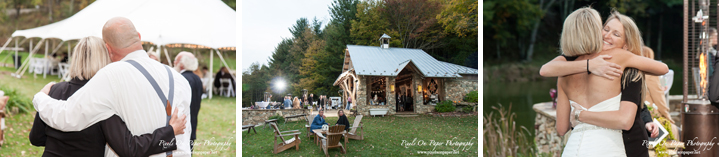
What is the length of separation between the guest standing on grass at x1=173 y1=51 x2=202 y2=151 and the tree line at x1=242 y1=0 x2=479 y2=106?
2.65 feet

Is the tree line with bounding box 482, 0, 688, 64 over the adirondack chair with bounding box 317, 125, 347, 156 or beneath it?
over

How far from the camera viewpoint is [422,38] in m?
3.61

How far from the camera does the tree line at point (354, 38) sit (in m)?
3.44

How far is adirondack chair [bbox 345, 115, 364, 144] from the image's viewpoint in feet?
11.5

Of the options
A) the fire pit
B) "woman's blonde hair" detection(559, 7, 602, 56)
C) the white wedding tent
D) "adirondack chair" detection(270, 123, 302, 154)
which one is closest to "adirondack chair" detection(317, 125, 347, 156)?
"adirondack chair" detection(270, 123, 302, 154)

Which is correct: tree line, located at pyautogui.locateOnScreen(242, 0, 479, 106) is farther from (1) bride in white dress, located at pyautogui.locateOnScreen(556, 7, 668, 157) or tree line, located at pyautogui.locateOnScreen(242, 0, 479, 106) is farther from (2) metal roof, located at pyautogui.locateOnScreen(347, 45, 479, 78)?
Answer: (1) bride in white dress, located at pyautogui.locateOnScreen(556, 7, 668, 157)

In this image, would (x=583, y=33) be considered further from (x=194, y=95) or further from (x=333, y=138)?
(x=194, y=95)

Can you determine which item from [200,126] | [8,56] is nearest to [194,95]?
[200,126]

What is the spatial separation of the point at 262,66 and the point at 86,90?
1.41 m

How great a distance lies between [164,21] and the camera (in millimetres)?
4836

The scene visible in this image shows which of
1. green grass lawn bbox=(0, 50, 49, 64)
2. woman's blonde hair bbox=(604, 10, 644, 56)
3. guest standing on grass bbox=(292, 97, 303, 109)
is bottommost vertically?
guest standing on grass bbox=(292, 97, 303, 109)

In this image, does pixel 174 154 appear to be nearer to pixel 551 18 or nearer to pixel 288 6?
pixel 288 6

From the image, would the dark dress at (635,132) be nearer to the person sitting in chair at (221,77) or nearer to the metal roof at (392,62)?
the metal roof at (392,62)

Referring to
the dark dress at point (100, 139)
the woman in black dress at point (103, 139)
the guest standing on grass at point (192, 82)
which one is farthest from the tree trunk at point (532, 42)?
the dark dress at point (100, 139)
